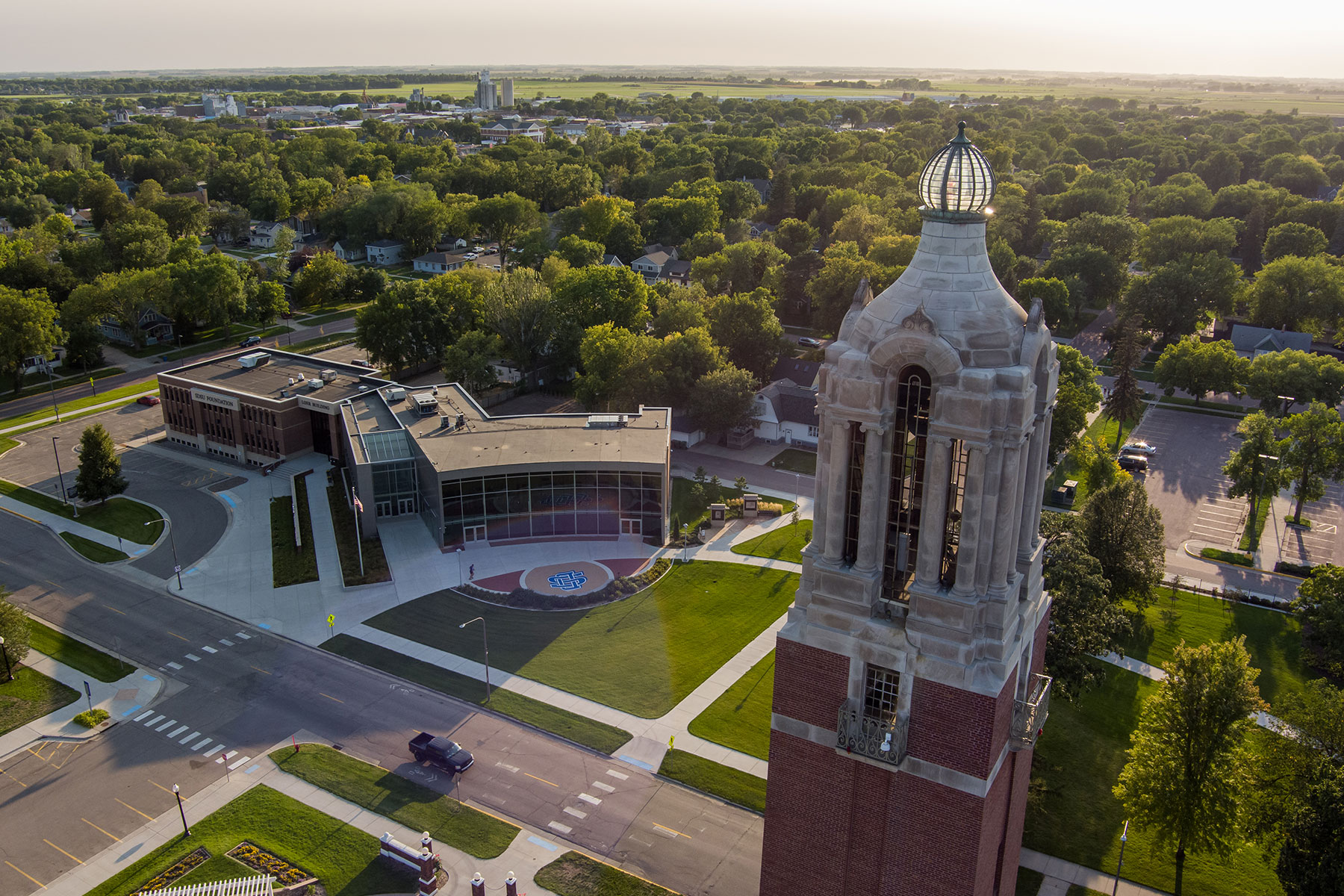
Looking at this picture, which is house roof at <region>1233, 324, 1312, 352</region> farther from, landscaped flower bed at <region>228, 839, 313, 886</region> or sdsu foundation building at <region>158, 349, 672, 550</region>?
landscaped flower bed at <region>228, 839, 313, 886</region>

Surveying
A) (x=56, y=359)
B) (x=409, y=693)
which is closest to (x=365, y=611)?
(x=409, y=693)

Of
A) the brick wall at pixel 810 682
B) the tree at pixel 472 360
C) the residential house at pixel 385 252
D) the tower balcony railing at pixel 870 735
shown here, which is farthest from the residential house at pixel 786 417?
the residential house at pixel 385 252

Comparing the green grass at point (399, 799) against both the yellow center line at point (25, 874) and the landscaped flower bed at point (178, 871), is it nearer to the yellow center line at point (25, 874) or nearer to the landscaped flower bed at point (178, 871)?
the landscaped flower bed at point (178, 871)

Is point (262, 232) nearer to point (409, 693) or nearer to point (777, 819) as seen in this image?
point (409, 693)

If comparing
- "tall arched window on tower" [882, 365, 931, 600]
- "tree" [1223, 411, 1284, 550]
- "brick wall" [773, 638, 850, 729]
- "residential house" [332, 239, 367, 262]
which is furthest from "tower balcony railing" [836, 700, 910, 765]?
"residential house" [332, 239, 367, 262]

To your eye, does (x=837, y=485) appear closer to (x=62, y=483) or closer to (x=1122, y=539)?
(x=1122, y=539)

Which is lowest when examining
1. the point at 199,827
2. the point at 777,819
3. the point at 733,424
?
the point at 199,827
